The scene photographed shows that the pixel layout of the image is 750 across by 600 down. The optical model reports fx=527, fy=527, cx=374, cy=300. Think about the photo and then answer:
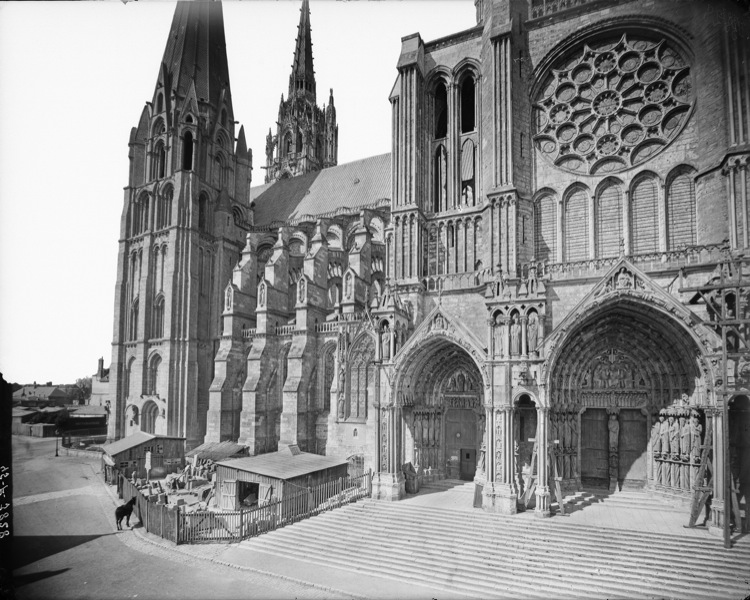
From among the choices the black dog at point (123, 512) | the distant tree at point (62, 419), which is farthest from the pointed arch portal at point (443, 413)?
the distant tree at point (62, 419)

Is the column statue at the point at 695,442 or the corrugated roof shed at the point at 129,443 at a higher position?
the column statue at the point at 695,442

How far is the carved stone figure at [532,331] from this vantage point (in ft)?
58.9

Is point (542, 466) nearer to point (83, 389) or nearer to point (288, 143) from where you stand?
point (288, 143)

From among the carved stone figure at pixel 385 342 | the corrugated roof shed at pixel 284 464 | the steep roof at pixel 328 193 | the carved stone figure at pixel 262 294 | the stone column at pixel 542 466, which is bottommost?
the corrugated roof shed at pixel 284 464

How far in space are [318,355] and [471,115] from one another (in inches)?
641

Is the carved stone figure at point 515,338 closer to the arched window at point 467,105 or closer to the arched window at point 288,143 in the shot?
the arched window at point 467,105

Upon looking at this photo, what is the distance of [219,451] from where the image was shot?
2988cm

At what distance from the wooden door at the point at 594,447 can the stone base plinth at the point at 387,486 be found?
21.8 feet

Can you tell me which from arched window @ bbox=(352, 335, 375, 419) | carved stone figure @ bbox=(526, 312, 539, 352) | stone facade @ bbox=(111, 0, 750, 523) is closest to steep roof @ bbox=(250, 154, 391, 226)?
stone facade @ bbox=(111, 0, 750, 523)

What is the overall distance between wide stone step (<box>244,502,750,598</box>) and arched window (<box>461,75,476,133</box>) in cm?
1679

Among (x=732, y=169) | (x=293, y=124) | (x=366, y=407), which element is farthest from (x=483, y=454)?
(x=293, y=124)

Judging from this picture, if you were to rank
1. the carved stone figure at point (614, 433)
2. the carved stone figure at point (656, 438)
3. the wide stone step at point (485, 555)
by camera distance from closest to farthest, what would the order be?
the wide stone step at point (485, 555) → the carved stone figure at point (656, 438) → the carved stone figure at point (614, 433)

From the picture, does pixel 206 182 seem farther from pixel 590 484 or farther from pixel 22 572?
pixel 590 484

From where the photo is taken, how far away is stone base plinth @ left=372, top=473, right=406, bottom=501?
63.4 feet
